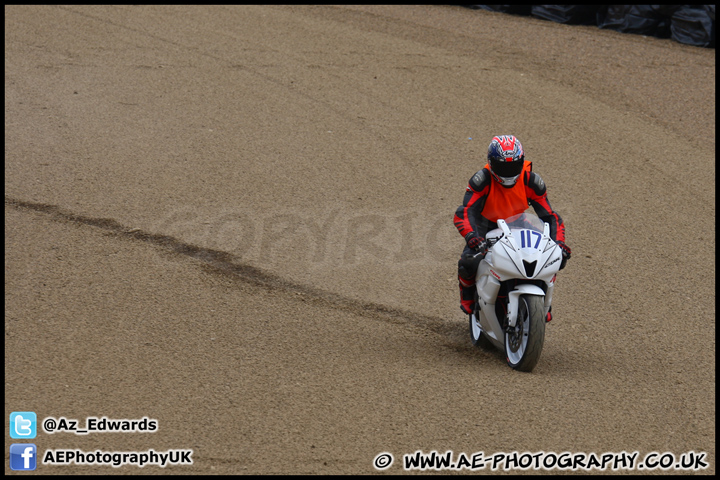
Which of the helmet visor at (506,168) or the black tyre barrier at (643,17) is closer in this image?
the helmet visor at (506,168)

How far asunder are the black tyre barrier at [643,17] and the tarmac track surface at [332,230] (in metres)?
0.32

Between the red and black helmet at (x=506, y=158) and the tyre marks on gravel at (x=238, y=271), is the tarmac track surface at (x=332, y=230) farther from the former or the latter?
the red and black helmet at (x=506, y=158)

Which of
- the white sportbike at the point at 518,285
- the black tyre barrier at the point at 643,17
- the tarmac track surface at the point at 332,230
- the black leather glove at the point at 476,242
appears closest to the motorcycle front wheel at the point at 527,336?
the white sportbike at the point at 518,285

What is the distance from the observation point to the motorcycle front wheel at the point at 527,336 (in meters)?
5.98

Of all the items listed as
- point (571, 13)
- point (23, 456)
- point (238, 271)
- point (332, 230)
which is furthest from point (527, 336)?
point (571, 13)

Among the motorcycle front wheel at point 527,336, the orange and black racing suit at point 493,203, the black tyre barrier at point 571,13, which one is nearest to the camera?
the motorcycle front wheel at point 527,336

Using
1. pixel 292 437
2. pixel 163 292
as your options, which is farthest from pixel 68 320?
pixel 292 437

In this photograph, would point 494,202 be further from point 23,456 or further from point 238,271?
point 23,456

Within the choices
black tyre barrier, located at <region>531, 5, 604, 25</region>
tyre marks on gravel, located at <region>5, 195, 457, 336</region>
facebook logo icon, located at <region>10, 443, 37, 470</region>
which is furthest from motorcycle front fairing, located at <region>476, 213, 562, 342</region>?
black tyre barrier, located at <region>531, 5, 604, 25</region>

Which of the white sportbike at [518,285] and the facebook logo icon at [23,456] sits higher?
the white sportbike at [518,285]

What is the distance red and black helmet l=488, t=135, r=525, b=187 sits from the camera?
21.1 ft

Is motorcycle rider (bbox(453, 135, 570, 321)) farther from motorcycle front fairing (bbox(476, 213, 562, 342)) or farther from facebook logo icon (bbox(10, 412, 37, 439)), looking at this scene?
facebook logo icon (bbox(10, 412, 37, 439))

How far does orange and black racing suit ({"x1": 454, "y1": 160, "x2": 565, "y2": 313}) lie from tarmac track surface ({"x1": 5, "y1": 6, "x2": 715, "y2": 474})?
1170mm

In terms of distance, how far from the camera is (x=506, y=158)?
6.45 m
